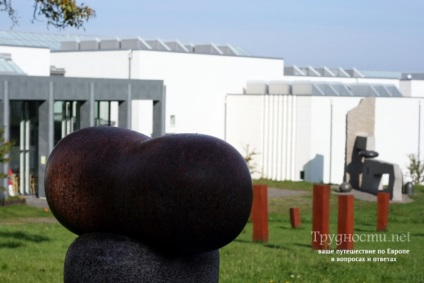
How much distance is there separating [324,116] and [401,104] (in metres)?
5.60

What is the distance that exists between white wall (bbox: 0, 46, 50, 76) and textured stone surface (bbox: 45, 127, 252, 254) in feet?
124

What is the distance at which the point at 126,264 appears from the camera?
25.6 ft

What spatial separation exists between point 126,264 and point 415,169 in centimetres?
4874

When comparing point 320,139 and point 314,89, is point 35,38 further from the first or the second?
point 320,139

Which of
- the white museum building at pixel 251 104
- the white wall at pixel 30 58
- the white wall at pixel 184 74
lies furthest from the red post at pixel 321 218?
the white wall at pixel 184 74

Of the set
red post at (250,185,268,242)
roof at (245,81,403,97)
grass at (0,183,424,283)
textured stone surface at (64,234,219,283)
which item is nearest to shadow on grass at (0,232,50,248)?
grass at (0,183,424,283)

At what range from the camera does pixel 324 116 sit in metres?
54.6

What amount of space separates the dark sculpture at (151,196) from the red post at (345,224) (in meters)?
9.52

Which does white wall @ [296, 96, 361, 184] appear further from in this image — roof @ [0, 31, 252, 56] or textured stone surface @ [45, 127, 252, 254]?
textured stone surface @ [45, 127, 252, 254]

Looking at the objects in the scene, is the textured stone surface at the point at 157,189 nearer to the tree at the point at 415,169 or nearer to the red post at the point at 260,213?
the red post at the point at 260,213

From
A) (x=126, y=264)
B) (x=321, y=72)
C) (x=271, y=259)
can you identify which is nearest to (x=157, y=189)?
(x=126, y=264)

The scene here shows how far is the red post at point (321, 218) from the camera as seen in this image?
17.6 metres

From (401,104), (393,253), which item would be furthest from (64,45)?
(393,253)

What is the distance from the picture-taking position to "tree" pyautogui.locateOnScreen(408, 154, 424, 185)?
179 feet
